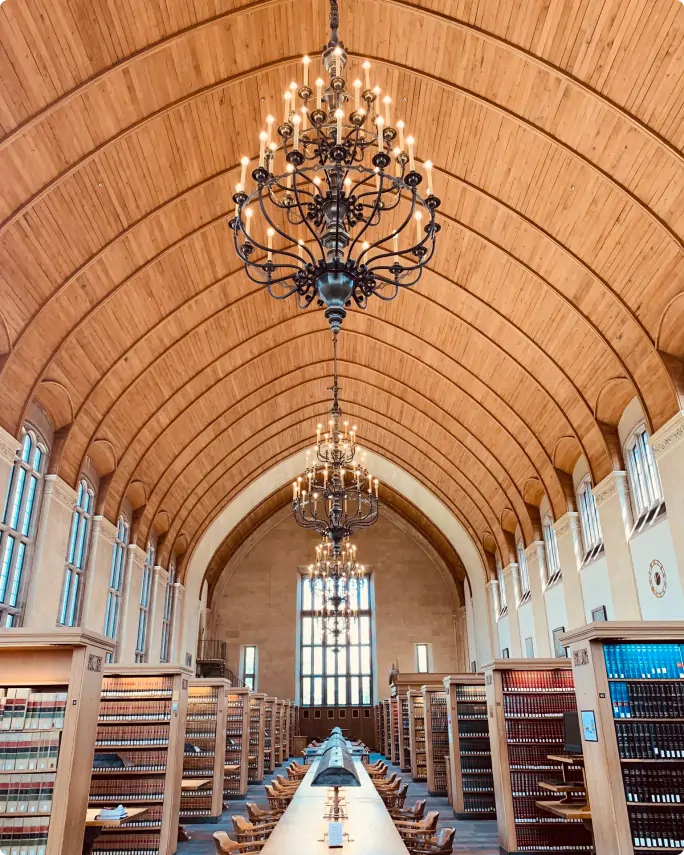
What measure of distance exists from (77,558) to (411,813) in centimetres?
1023

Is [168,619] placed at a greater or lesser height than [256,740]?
greater

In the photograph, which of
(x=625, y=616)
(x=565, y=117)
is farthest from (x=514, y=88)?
(x=625, y=616)

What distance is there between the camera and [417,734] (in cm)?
1560

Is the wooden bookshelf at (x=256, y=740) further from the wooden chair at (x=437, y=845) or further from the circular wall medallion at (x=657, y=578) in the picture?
the wooden chair at (x=437, y=845)

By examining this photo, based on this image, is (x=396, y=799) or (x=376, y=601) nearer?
(x=396, y=799)

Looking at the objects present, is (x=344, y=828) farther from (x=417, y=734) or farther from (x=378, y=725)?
(x=378, y=725)

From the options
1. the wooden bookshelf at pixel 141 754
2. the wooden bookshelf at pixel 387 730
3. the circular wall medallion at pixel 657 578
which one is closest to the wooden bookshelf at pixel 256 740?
the wooden bookshelf at pixel 141 754

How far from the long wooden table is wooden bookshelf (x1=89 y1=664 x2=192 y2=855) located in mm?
1947

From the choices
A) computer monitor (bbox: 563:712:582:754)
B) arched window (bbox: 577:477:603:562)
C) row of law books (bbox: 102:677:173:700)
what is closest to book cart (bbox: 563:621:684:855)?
computer monitor (bbox: 563:712:582:754)

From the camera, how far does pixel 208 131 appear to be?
10148 mm

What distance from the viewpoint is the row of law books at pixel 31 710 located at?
220 inches

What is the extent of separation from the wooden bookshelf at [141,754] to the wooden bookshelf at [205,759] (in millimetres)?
2355

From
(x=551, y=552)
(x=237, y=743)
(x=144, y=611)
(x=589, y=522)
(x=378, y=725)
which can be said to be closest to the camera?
(x=237, y=743)

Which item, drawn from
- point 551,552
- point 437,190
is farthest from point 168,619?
point 437,190
